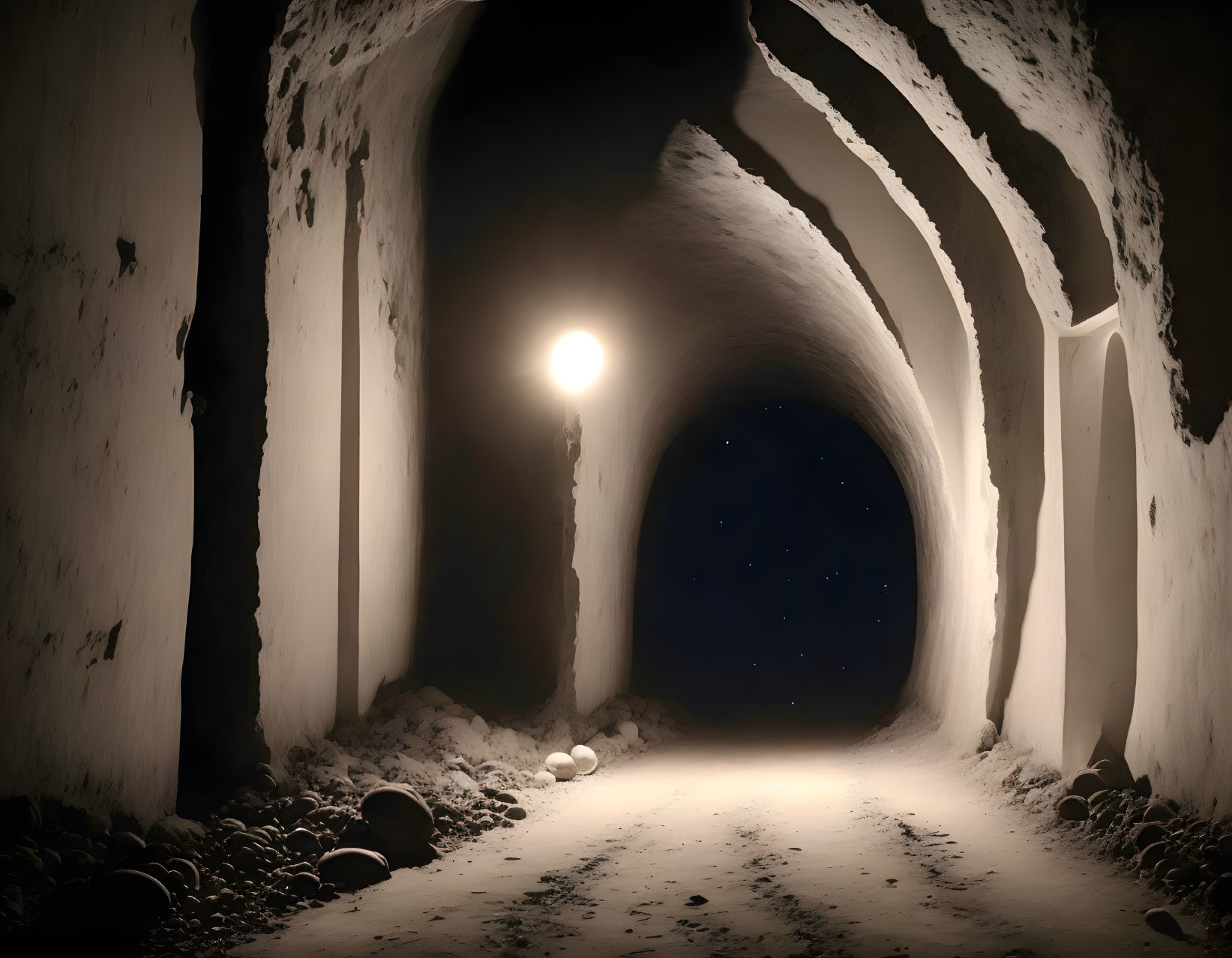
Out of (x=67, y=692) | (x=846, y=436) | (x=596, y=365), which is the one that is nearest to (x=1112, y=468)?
(x=596, y=365)

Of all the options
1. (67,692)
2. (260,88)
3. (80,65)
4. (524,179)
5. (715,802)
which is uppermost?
(524,179)

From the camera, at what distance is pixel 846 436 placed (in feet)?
44.3

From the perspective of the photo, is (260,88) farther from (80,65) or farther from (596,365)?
(596,365)

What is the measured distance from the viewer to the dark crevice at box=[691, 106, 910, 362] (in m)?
6.60

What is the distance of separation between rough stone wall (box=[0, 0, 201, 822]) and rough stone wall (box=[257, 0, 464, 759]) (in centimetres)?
57

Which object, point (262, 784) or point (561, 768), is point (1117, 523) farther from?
point (262, 784)

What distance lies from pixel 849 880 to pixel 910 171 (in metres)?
3.80

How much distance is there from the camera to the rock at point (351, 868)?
3.60 meters

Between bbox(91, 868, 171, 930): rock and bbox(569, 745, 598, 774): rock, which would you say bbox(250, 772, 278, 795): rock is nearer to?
bbox(91, 868, 171, 930): rock

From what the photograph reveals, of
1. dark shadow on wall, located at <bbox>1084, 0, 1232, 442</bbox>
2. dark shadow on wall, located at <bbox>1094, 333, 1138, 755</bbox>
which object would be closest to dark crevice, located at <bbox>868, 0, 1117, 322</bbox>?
dark shadow on wall, located at <bbox>1094, 333, 1138, 755</bbox>

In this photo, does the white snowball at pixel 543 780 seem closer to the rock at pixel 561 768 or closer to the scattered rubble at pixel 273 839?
the scattered rubble at pixel 273 839

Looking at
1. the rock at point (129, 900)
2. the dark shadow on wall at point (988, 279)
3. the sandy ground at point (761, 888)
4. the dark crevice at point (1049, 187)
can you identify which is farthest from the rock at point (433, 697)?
the dark crevice at point (1049, 187)

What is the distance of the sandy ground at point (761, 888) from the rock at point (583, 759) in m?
0.75

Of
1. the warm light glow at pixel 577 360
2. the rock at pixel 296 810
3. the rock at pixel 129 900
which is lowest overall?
the rock at pixel 296 810
